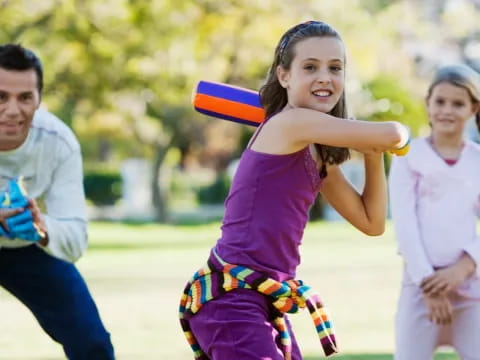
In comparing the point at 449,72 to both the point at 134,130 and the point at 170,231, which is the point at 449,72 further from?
the point at 134,130

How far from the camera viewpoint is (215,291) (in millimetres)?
4277

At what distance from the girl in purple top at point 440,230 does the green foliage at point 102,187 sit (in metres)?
35.0

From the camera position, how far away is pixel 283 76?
4.47 meters

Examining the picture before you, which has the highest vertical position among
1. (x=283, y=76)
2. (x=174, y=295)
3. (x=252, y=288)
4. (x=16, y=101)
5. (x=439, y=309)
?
(x=283, y=76)

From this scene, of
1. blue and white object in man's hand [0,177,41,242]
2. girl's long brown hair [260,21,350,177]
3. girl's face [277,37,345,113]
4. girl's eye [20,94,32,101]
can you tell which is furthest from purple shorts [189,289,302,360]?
girl's eye [20,94,32,101]

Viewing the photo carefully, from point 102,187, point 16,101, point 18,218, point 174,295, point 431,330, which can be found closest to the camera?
point 18,218

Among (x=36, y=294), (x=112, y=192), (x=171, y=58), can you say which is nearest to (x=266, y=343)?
(x=36, y=294)

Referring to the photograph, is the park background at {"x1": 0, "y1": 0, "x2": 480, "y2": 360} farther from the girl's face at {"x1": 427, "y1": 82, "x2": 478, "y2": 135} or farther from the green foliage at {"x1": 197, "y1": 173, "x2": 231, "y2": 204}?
the girl's face at {"x1": 427, "y1": 82, "x2": 478, "y2": 135}

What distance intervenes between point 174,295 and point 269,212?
27.7 ft

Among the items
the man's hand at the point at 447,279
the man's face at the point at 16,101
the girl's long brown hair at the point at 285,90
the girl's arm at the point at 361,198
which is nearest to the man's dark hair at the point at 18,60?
the man's face at the point at 16,101

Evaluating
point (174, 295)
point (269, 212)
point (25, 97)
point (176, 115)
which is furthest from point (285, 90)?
point (176, 115)

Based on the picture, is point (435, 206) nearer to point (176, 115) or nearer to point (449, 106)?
point (449, 106)

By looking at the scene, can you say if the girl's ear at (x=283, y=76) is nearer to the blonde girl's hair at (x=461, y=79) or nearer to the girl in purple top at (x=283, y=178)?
the girl in purple top at (x=283, y=178)

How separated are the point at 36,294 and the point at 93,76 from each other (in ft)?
62.3
